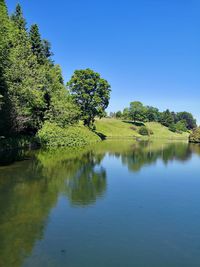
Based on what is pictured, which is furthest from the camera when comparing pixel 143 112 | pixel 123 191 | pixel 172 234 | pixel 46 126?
pixel 143 112

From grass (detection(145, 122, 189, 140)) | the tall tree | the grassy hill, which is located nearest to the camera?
the tall tree

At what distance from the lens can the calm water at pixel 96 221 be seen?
21.2ft

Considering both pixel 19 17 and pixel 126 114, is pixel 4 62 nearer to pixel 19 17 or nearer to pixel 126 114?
pixel 19 17

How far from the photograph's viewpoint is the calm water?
6.46m

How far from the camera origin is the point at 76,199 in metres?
11.5

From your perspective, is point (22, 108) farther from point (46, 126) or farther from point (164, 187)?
point (164, 187)

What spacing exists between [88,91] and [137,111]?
45.0 m

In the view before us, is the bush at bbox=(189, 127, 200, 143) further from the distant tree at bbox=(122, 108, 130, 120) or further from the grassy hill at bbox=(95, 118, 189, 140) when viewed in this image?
the distant tree at bbox=(122, 108, 130, 120)

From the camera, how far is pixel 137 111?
10106 cm

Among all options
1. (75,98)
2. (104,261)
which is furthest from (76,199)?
(75,98)

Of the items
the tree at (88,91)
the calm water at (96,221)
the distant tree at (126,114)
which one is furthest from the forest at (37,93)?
the distant tree at (126,114)

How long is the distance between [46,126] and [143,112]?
230ft

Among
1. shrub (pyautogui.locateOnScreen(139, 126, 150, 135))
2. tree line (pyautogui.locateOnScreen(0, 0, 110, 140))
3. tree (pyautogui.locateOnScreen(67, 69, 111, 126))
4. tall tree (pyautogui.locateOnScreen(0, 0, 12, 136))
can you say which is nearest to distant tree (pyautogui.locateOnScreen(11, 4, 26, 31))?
tree line (pyautogui.locateOnScreen(0, 0, 110, 140))

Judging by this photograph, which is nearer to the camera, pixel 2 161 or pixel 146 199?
pixel 146 199
